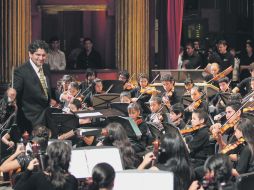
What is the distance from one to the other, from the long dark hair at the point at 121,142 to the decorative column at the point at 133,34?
7.24 m

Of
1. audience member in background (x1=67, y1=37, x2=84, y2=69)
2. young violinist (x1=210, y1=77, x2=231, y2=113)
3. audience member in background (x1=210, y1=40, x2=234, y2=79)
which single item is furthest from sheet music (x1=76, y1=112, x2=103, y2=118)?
audience member in background (x1=67, y1=37, x2=84, y2=69)

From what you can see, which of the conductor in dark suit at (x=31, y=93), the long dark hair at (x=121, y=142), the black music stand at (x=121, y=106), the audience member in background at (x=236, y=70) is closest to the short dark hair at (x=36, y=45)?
the conductor in dark suit at (x=31, y=93)

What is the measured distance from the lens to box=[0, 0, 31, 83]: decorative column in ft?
46.1

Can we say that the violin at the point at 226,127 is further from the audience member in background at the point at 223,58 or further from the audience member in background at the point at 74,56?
the audience member in background at the point at 74,56

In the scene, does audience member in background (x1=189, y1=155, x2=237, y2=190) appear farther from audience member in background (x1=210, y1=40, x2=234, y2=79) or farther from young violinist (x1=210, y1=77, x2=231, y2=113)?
audience member in background (x1=210, y1=40, x2=234, y2=79)

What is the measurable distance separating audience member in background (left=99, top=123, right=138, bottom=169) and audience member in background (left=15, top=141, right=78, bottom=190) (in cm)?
183

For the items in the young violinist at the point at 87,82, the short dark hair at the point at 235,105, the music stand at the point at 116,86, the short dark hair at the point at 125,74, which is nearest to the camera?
the short dark hair at the point at 235,105

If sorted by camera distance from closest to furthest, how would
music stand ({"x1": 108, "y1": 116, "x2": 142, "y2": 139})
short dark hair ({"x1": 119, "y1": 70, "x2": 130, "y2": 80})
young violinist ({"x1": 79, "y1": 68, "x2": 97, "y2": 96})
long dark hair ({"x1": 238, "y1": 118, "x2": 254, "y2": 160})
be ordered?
long dark hair ({"x1": 238, "y1": 118, "x2": 254, "y2": 160}) < music stand ({"x1": 108, "y1": 116, "x2": 142, "y2": 139}) < young violinist ({"x1": 79, "y1": 68, "x2": 97, "y2": 96}) < short dark hair ({"x1": 119, "y1": 70, "x2": 130, "y2": 80})

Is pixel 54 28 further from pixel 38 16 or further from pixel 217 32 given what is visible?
pixel 217 32

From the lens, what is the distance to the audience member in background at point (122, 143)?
797cm

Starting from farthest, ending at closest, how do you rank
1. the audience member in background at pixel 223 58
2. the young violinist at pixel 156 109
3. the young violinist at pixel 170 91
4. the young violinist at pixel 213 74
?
the audience member in background at pixel 223 58 < the young violinist at pixel 213 74 < the young violinist at pixel 170 91 < the young violinist at pixel 156 109

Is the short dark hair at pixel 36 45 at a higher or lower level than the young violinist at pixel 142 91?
higher

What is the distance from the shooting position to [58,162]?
239 inches

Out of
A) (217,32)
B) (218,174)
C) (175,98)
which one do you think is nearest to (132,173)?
(218,174)
